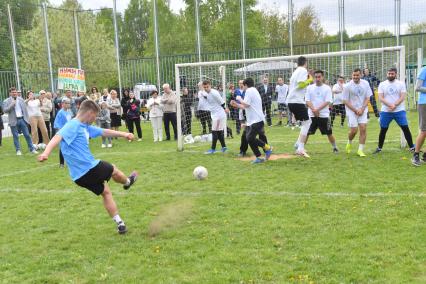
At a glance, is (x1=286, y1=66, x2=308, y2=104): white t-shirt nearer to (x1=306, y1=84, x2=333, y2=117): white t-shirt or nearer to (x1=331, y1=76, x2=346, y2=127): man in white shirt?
(x1=306, y1=84, x2=333, y2=117): white t-shirt

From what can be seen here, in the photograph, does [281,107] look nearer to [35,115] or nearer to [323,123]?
[323,123]

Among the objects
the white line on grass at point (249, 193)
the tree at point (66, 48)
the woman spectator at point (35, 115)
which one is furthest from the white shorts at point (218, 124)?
the tree at point (66, 48)

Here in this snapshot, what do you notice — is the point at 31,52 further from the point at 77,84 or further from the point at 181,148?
the point at 181,148

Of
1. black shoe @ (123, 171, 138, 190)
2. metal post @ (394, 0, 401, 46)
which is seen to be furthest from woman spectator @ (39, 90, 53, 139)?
metal post @ (394, 0, 401, 46)

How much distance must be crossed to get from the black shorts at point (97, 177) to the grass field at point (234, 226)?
0.66 metres

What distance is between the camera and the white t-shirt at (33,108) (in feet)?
52.4

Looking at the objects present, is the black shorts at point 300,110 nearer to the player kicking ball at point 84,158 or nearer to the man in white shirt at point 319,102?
the man in white shirt at point 319,102

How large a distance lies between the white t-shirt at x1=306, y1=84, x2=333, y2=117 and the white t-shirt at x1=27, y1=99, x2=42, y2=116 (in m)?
9.83

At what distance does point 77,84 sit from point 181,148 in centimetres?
829

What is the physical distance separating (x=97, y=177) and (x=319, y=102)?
6363 mm

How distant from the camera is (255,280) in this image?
14.2ft

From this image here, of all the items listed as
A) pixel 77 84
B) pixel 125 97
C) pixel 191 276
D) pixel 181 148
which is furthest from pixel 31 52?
pixel 191 276

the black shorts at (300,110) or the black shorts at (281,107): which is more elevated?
the black shorts at (300,110)

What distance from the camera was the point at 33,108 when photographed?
52.6 feet
